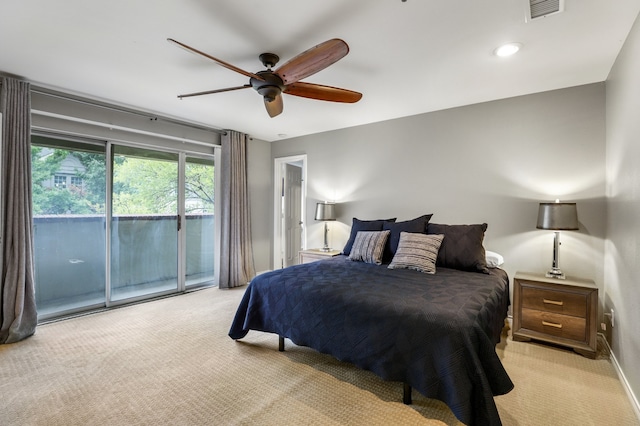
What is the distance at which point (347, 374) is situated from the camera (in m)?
2.20

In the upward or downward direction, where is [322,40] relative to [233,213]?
upward

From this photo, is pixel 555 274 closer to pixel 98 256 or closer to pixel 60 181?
pixel 98 256

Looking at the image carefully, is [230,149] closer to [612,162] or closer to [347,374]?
[347,374]

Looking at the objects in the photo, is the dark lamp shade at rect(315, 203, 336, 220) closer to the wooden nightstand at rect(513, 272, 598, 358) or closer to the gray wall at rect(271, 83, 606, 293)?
the gray wall at rect(271, 83, 606, 293)

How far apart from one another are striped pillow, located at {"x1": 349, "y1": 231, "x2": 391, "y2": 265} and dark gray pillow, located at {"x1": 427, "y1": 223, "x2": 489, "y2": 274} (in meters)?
0.59

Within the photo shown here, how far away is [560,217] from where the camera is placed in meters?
2.59

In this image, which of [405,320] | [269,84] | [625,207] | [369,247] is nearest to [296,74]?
[269,84]

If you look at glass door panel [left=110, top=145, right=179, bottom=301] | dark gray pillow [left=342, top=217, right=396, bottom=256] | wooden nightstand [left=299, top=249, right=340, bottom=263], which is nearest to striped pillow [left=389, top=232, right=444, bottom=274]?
dark gray pillow [left=342, top=217, right=396, bottom=256]

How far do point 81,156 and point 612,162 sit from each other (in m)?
5.42

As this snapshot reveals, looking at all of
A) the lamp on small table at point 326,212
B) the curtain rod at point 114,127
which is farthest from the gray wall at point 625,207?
the curtain rod at point 114,127

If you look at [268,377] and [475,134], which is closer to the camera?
[268,377]

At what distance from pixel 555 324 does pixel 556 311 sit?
0.12m

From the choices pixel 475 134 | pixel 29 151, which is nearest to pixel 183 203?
pixel 29 151

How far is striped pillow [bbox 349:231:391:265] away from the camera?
3178mm
